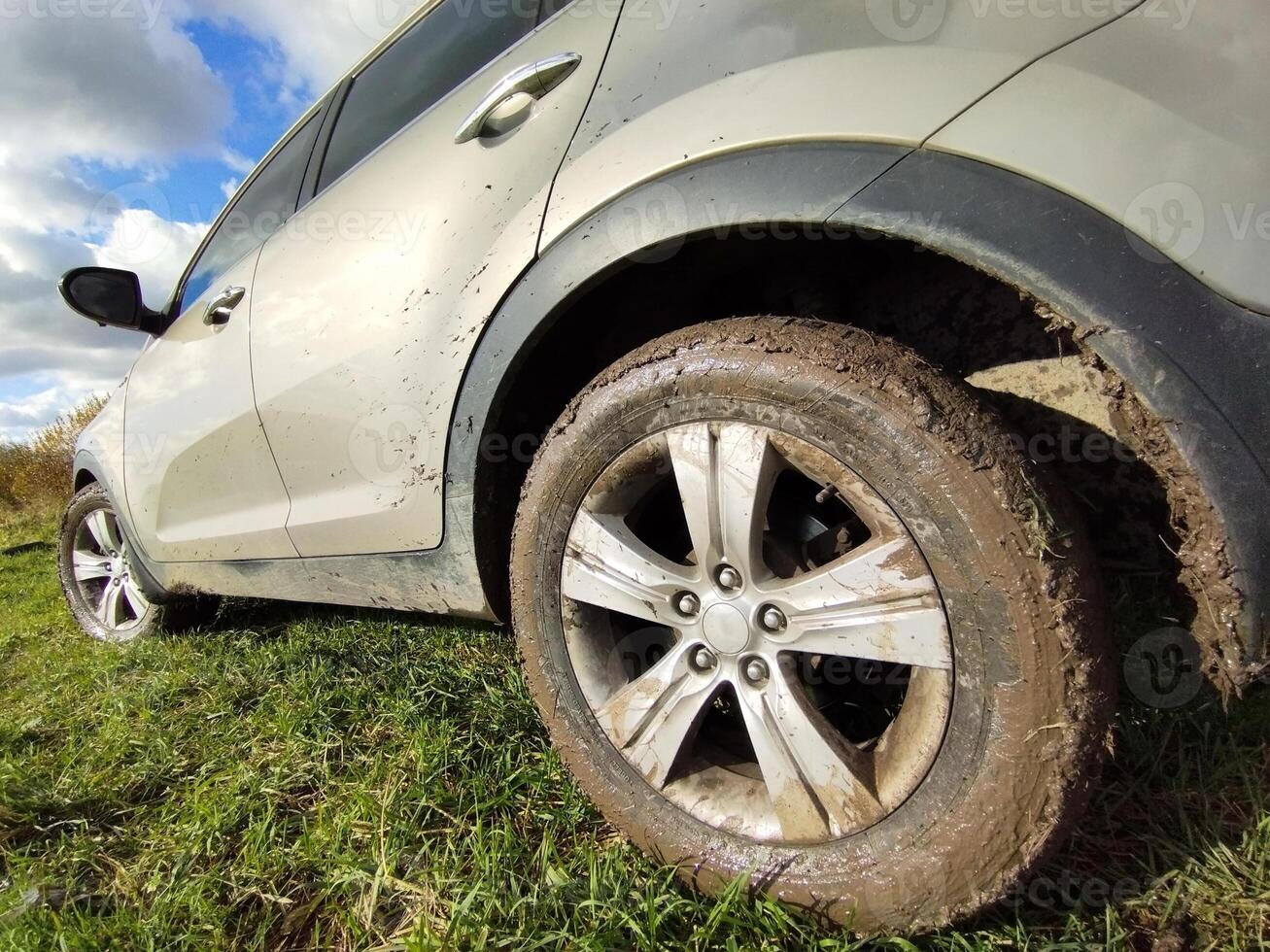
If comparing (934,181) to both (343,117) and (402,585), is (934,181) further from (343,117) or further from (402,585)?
(343,117)

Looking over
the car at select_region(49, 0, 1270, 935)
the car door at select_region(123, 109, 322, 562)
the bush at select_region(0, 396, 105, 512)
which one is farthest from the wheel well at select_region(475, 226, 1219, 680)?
the bush at select_region(0, 396, 105, 512)

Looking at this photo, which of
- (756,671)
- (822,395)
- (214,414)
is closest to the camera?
(822,395)

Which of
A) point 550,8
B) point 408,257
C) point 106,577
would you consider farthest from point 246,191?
point 106,577

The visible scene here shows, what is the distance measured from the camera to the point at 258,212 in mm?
2619

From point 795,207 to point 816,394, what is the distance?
30 cm

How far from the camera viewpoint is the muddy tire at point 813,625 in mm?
1008

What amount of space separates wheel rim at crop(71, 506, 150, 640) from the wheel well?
2723 mm

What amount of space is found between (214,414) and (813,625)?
83.5 inches

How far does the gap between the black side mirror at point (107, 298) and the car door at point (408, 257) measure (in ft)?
3.72

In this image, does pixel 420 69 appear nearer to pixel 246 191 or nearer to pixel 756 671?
pixel 246 191

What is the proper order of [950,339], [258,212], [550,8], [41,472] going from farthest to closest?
[41,472]
[258,212]
[550,8]
[950,339]

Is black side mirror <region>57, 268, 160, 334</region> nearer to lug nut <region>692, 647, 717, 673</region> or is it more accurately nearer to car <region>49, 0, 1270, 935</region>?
car <region>49, 0, 1270, 935</region>

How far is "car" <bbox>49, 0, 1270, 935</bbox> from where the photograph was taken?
0.93m

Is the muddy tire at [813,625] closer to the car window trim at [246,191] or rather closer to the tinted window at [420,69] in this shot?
the tinted window at [420,69]
